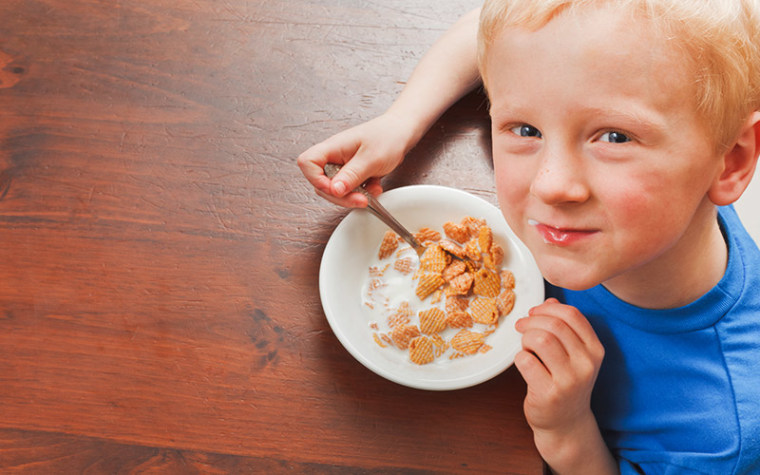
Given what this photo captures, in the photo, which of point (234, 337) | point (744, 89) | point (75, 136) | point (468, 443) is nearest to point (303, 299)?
point (234, 337)

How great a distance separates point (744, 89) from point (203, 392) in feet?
2.03

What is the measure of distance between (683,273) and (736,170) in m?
0.16

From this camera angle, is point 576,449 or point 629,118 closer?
point 629,118

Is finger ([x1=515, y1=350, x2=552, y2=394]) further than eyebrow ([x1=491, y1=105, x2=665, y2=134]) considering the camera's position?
Yes

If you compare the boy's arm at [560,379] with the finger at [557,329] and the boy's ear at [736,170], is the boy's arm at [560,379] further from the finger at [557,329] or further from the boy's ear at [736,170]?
the boy's ear at [736,170]

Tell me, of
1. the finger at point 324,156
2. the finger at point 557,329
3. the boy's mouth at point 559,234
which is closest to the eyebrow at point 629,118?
the boy's mouth at point 559,234

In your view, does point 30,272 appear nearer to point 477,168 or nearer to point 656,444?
point 477,168

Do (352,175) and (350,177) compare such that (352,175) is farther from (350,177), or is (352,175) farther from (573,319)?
(573,319)

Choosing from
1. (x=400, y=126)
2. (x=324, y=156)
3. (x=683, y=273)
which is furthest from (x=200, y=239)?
(x=683, y=273)

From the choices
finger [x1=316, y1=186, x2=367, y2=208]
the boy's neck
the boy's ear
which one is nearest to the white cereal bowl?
finger [x1=316, y1=186, x2=367, y2=208]

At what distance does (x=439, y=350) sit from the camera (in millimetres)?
729

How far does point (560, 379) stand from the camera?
0.67 metres

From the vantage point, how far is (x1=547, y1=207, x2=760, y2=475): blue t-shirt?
27.0 inches

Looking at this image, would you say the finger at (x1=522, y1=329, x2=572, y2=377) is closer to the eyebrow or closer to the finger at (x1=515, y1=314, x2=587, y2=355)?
the finger at (x1=515, y1=314, x2=587, y2=355)
